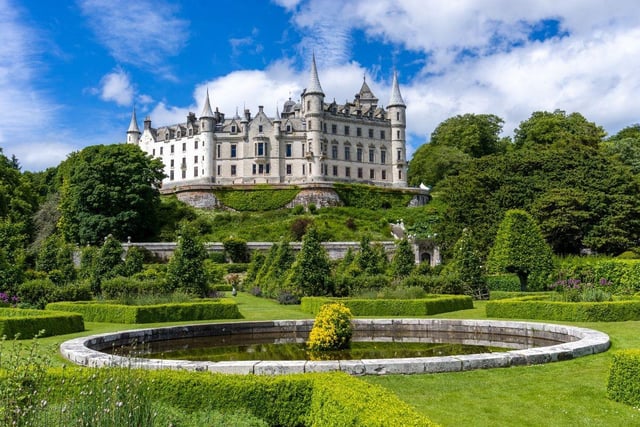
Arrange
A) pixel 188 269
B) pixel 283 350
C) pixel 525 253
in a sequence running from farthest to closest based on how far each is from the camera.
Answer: pixel 525 253 → pixel 188 269 → pixel 283 350

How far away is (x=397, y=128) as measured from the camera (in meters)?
85.4

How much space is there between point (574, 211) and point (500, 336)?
2432 cm

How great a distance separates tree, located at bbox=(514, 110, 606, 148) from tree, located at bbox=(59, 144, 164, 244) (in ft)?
139

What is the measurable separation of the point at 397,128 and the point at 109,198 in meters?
45.0

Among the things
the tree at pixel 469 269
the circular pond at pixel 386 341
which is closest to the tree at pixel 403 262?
the tree at pixel 469 269

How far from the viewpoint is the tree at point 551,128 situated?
67.5 meters

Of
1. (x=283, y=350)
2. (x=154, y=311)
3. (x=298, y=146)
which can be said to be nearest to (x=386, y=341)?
(x=283, y=350)

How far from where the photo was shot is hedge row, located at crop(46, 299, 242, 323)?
63.1ft

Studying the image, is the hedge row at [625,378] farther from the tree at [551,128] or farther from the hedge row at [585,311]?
the tree at [551,128]

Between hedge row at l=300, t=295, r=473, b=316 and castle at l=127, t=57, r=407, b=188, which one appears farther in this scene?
castle at l=127, t=57, r=407, b=188

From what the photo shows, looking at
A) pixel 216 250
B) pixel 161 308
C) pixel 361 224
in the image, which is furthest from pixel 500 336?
pixel 361 224

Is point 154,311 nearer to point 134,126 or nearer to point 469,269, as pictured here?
point 469,269

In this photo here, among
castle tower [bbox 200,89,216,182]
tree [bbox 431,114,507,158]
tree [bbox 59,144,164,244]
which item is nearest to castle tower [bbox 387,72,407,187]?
tree [bbox 431,114,507,158]

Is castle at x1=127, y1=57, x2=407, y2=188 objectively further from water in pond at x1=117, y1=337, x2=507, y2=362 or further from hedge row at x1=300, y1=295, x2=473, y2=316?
water in pond at x1=117, y1=337, x2=507, y2=362
